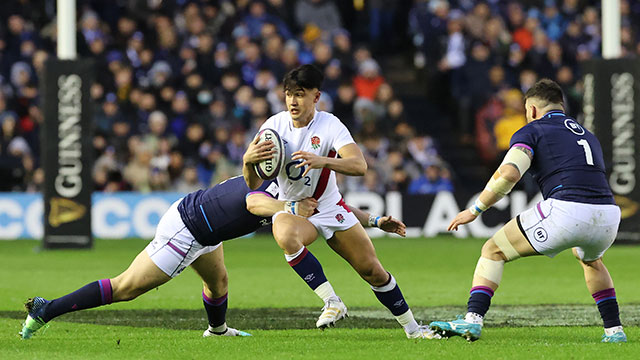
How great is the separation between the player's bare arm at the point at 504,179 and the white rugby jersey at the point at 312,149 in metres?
1.03

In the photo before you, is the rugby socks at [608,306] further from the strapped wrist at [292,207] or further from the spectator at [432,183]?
the spectator at [432,183]

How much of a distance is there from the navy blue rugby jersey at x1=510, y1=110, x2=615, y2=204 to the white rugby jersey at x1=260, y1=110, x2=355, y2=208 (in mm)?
1299

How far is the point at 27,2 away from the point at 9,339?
1614 cm

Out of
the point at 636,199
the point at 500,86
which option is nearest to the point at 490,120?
the point at 500,86

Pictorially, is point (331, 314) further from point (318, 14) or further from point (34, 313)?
point (318, 14)

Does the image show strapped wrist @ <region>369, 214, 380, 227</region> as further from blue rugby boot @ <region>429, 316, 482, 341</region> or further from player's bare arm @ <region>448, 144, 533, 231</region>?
blue rugby boot @ <region>429, 316, 482, 341</region>

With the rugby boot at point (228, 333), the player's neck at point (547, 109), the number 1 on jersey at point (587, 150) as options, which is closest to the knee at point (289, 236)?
the rugby boot at point (228, 333)

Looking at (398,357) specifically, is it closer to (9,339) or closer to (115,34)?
(9,339)

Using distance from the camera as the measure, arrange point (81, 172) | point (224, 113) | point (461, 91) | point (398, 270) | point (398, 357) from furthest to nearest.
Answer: point (461, 91) → point (224, 113) → point (81, 172) → point (398, 270) → point (398, 357)

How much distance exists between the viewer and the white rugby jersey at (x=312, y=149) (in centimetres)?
805

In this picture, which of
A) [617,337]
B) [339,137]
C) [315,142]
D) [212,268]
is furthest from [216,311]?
[617,337]

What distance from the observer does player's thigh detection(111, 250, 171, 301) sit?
7.98 meters

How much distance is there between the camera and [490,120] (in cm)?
2214

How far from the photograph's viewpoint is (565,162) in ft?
25.5
